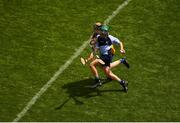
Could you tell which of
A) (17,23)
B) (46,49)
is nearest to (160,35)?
(46,49)

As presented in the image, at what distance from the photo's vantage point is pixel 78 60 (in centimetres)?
1811

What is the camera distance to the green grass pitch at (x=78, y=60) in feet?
52.1

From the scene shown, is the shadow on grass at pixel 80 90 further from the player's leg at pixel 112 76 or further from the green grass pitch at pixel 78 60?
the player's leg at pixel 112 76

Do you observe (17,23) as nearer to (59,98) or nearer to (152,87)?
(59,98)

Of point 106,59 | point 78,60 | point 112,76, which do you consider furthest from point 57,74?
point 112,76

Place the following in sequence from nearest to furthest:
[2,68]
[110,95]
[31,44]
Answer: [110,95] → [2,68] → [31,44]

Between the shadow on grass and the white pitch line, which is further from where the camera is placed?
the shadow on grass

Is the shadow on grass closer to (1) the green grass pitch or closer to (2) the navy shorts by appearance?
(1) the green grass pitch

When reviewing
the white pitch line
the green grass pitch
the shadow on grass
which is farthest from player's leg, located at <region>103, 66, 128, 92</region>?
the white pitch line

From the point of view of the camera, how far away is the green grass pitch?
625 inches

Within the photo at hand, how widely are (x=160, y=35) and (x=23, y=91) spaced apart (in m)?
5.73

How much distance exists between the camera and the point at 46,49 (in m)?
18.5

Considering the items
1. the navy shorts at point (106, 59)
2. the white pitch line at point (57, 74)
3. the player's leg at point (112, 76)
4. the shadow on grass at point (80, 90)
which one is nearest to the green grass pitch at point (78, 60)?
the shadow on grass at point (80, 90)

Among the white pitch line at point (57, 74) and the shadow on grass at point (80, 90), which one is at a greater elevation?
the white pitch line at point (57, 74)
